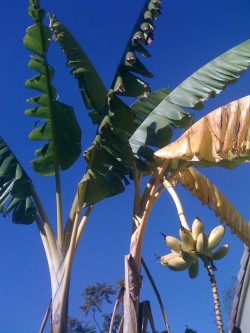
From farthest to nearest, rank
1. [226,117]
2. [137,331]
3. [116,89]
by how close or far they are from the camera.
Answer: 1. [116,89]
2. [137,331]
3. [226,117]

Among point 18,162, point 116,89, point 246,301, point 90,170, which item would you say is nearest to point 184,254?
point 90,170

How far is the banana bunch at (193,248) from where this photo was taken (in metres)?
3.50

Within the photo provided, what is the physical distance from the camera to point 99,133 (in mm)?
4727

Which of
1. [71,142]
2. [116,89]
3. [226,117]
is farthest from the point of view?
[71,142]

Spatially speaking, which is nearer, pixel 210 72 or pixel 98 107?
pixel 210 72

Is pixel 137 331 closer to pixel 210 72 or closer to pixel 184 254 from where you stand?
pixel 184 254

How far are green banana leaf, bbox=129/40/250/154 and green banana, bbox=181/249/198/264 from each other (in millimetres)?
1625

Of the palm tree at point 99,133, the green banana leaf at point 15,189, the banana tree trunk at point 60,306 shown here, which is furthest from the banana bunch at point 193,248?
the green banana leaf at point 15,189

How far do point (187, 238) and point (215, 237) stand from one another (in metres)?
0.26

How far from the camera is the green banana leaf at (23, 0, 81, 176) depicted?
5086mm

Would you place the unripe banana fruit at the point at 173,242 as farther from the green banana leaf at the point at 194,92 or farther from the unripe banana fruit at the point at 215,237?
the green banana leaf at the point at 194,92

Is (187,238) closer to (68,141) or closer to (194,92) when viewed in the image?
(194,92)

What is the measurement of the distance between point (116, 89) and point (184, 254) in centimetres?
203

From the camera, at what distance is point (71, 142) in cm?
546
